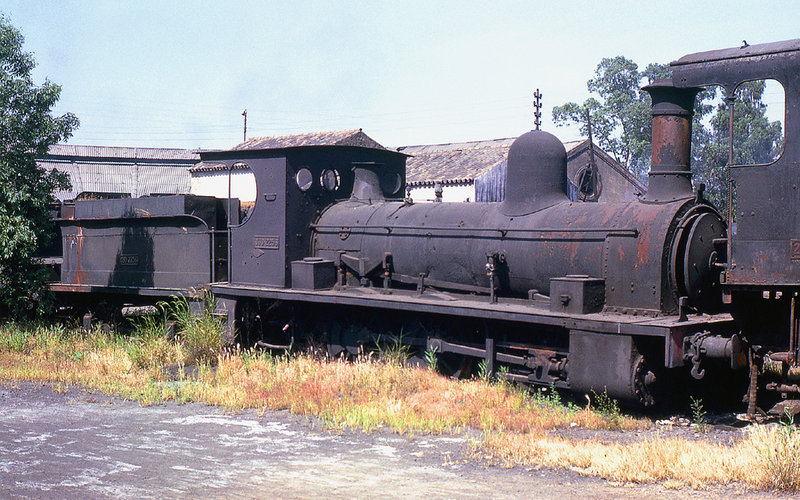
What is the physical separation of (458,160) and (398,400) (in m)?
20.0

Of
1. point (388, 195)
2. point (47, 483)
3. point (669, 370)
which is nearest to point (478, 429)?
point (669, 370)

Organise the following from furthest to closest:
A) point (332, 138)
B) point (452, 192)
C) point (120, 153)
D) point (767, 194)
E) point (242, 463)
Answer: point (120, 153) → point (452, 192) → point (332, 138) → point (767, 194) → point (242, 463)

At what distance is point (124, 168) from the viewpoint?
4497 centimetres

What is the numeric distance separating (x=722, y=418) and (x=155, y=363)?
294 inches

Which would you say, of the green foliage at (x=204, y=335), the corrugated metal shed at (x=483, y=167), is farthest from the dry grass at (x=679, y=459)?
the corrugated metal shed at (x=483, y=167)

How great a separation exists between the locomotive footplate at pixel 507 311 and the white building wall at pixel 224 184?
20.1m

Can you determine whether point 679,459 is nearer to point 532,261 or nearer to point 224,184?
point 532,261

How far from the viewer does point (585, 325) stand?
26.0 feet

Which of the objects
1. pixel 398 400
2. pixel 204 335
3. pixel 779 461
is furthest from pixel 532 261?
pixel 204 335

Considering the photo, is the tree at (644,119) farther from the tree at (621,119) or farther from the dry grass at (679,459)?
the dry grass at (679,459)

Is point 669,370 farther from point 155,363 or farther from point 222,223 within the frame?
point 222,223

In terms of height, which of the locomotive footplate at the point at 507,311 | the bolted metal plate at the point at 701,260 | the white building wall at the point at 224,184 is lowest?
the locomotive footplate at the point at 507,311

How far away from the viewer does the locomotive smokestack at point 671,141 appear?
821 cm

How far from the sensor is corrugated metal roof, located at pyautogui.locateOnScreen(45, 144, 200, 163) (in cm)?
4425
